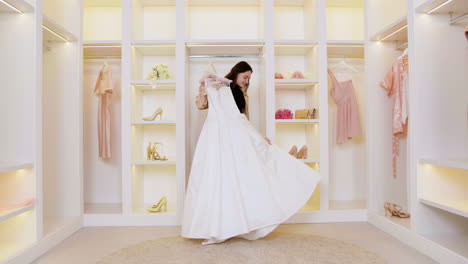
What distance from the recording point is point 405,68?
3980 millimetres

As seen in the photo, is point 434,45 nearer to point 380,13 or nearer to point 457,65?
point 457,65

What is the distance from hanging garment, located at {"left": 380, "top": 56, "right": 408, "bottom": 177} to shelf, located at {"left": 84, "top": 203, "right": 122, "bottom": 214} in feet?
10.8

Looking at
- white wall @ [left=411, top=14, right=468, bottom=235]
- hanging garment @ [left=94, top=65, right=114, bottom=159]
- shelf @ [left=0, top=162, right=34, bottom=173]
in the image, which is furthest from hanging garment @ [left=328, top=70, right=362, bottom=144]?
shelf @ [left=0, top=162, right=34, bottom=173]

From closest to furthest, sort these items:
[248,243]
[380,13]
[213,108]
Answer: [248,243], [213,108], [380,13]

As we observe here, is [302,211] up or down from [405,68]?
down

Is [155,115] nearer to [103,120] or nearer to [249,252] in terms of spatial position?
[103,120]

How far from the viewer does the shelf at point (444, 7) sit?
3102mm

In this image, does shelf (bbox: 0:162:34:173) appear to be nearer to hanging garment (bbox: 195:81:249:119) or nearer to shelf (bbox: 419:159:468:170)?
hanging garment (bbox: 195:81:249:119)

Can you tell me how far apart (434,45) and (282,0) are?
2.08 m

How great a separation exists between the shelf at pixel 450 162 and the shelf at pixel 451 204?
323mm

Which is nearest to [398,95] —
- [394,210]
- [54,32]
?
[394,210]

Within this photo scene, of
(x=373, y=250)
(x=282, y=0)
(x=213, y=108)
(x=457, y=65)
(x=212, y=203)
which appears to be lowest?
(x=373, y=250)

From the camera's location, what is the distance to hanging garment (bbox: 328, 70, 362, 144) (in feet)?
15.6

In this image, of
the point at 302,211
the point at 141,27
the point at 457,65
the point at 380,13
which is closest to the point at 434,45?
the point at 457,65
